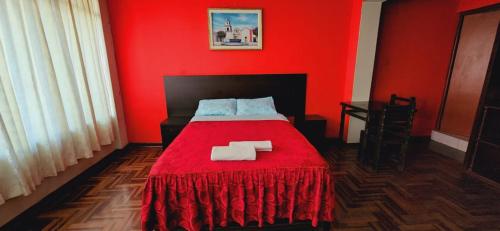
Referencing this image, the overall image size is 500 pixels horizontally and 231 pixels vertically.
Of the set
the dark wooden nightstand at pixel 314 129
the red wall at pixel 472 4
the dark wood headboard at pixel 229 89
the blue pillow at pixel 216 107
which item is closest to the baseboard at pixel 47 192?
the dark wood headboard at pixel 229 89

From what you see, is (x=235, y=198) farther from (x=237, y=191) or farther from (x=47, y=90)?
(x=47, y=90)

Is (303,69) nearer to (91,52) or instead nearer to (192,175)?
(192,175)

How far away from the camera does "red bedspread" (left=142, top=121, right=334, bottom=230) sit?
4.68 ft

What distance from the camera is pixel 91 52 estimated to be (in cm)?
257

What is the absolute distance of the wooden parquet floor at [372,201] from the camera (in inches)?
67.6

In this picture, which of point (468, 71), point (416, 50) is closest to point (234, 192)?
point (416, 50)

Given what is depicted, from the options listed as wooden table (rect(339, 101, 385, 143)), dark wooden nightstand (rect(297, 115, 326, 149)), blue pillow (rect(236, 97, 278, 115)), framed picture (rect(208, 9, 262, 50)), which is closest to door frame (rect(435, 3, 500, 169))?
wooden table (rect(339, 101, 385, 143))

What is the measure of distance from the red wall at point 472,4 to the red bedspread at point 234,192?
327 centimetres

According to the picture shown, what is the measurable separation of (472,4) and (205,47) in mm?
3799

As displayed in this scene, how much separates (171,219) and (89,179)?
63.5 inches

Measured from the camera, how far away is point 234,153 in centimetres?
159

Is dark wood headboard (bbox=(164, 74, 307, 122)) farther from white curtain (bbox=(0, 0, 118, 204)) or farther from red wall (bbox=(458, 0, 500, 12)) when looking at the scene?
red wall (bbox=(458, 0, 500, 12))

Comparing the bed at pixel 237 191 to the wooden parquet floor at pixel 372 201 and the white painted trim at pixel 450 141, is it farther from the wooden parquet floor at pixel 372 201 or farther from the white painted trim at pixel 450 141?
the white painted trim at pixel 450 141

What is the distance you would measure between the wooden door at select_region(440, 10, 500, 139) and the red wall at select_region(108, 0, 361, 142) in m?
1.57
